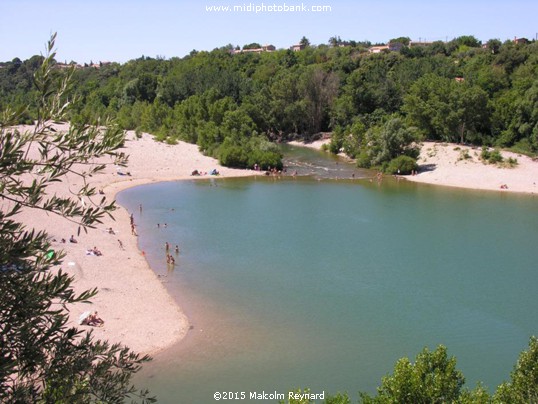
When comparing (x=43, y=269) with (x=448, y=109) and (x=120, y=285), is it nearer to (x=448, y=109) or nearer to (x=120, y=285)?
(x=120, y=285)

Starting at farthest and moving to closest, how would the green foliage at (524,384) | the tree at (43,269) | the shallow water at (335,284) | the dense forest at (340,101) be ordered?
the dense forest at (340,101)
the shallow water at (335,284)
the green foliage at (524,384)
the tree at (43,269)

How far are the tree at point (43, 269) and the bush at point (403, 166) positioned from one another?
58596 mm

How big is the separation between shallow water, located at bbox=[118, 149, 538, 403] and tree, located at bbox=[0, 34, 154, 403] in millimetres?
13046

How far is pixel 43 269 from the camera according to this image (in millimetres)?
7348

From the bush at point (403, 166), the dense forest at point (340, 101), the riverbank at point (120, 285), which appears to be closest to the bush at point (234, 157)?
the dense forest at point (340, 101)

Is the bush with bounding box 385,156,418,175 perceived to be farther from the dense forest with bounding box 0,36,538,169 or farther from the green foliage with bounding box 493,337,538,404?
the green foliage with bounding box 493,337,538,404

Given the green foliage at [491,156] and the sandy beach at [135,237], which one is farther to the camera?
the green foliage at [491,156]

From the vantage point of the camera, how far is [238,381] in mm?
20859

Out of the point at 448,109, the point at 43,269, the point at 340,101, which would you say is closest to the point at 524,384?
the point at 43,269

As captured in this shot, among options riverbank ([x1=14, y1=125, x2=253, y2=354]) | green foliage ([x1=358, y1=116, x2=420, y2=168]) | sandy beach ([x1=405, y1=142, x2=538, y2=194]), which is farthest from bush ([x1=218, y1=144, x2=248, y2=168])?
sandy beach ([x1=405, y1=142, x2=538, y2=194])

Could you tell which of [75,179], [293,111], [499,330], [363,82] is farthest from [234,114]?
[499,330]

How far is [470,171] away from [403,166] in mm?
7429

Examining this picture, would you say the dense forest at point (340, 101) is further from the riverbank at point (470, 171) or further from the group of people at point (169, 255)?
the group of people at point (169, 255)

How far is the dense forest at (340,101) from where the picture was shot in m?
66.4
